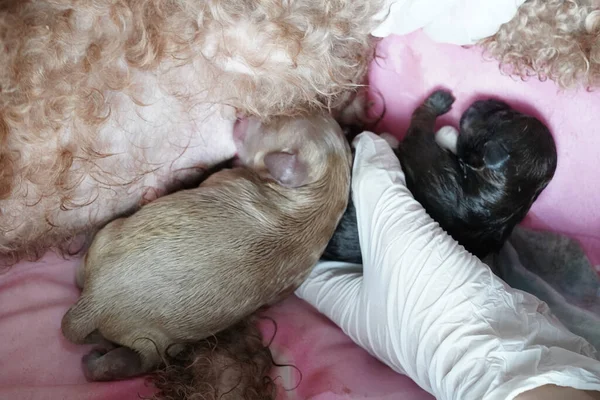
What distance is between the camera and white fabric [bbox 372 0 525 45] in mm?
1061

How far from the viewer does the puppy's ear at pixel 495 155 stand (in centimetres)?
129

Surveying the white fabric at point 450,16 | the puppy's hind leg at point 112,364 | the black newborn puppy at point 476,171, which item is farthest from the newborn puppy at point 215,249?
the white fabric at point 450,16

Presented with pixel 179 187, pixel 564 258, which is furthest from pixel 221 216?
pixel 564 258

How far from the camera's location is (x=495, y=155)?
51.0 inches

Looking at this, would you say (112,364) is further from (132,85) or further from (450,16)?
(450,16)

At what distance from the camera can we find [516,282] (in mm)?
1316

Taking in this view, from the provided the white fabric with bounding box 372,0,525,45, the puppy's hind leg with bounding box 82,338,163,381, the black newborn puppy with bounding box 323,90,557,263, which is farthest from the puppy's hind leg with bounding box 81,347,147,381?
the white fabric with bounding box 372,0,525,45

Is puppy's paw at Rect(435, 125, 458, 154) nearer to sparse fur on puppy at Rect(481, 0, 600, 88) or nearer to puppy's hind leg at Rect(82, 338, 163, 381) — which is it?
sparse fur on puppy at Rect(481, 0, 600, 88)

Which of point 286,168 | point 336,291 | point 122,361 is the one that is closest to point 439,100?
point 286,168

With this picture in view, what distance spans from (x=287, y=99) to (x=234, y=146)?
0.18 meters

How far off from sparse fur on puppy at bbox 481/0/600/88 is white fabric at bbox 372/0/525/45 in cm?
7

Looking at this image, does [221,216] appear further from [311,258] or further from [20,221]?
[20,221]

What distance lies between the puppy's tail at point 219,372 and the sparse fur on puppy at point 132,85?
0.33m

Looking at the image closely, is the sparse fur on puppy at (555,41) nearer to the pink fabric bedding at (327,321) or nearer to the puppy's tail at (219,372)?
the pink fabric bedding at (327,321)
